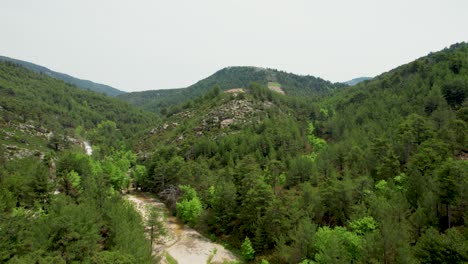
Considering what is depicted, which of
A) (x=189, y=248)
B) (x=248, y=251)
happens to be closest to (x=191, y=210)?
(x=189, y=248)

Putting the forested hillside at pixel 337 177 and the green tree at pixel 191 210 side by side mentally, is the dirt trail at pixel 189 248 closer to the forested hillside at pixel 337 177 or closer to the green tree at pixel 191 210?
the green tree at pixel 191 210

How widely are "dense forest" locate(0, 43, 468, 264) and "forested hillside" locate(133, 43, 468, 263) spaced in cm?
26

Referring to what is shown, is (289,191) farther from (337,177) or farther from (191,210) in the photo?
(191,210)

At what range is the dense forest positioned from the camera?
32750 mm

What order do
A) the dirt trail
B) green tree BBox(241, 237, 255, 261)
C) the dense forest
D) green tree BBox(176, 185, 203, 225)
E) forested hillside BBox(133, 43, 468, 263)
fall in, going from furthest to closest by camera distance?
green tree BBox(176, 185, 203, 225) < the dirt trail < green tree BBox(241, 237, 255, 261) < forested hillside BBox(133, 43, 468, 263) < the dense forest

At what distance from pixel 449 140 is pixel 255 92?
374 ft

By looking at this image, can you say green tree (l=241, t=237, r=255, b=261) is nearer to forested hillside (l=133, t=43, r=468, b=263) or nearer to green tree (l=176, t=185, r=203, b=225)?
forested hillside (l=133, t=43, r=468, b=263)

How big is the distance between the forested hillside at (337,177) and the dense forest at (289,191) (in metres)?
0.26

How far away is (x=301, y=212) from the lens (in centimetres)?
4766

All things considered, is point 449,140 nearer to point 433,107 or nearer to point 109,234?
point 433,107

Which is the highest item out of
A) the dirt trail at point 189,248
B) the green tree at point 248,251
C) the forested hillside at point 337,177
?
the forested hillside at point 337,177

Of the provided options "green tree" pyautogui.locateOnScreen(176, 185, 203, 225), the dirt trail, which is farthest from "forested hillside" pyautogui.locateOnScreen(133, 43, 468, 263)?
the dirt trail

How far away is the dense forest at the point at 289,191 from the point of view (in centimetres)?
3275

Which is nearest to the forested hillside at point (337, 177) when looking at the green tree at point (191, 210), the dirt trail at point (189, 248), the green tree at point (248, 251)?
the green tree at point (248, 251)
